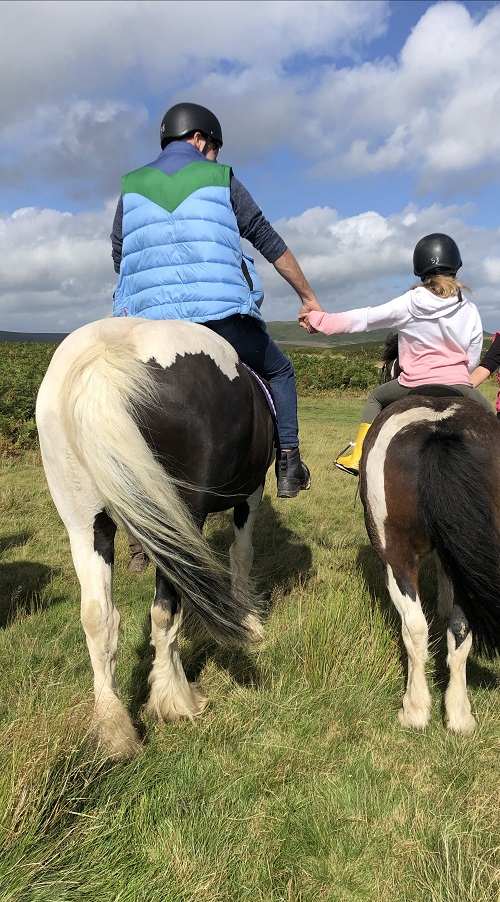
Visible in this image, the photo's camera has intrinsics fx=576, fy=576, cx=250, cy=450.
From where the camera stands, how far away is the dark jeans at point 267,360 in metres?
3.34

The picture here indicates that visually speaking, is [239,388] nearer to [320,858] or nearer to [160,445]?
[160,445]

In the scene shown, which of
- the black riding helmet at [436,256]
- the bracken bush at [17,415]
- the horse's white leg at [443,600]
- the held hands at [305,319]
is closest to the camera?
the held hands at [305,319]

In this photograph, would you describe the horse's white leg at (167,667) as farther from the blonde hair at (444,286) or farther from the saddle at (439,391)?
the blonde hair at (444,286)

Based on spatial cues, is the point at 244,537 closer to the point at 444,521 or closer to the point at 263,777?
the point at 444,521

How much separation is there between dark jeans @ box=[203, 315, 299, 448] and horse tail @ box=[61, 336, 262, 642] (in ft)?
2.90

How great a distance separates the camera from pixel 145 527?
2.49 meters

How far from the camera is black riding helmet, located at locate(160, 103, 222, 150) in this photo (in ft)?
11.2

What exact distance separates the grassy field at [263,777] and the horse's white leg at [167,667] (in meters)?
0.09

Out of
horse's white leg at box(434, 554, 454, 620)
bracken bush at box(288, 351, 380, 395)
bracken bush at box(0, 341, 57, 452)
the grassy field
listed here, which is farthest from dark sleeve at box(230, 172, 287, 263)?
bracken bush at box(288, 351, 380, 395)

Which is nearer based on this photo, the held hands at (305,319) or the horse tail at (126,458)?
the horse tail at (126,458)

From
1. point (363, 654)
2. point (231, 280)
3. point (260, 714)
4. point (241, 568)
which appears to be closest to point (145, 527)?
point (260, 714)

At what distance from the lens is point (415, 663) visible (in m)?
3.16

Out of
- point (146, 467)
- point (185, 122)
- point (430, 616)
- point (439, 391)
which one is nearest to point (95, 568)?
point (146, 467)

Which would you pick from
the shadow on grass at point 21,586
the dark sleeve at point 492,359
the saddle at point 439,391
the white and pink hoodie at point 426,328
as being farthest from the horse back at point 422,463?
the shadow on grass at point 21,586
